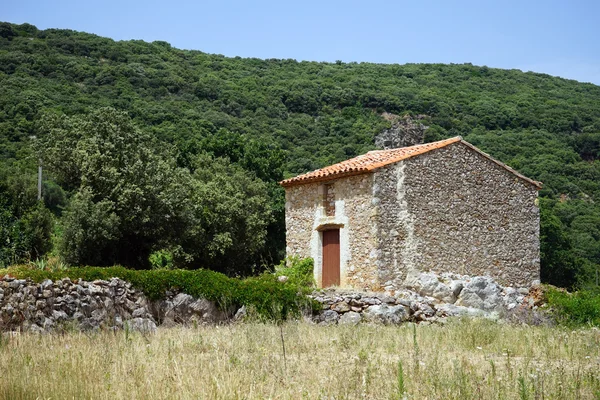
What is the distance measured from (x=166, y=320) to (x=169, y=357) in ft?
21.7

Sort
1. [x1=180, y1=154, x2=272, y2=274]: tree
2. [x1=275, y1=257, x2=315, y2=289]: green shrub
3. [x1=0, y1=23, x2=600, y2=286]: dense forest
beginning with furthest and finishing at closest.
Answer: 1. [x1=180, y1=154, x2=272, y2=274]: tree
2. [x1=0, y1=23, x2=600, y2=286]: dense forest
3. [x1=275, y1=257, x2=315, y2=289]: green shrub

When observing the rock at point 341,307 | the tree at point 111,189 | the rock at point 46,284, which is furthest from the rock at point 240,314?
the tree at point 111,189

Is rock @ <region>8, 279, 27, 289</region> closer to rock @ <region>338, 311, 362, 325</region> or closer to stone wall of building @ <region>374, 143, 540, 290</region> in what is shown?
rock @ <region>338, 311, 362, 325</region>

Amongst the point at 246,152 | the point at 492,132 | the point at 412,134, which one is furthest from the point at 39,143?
the point at 492,132

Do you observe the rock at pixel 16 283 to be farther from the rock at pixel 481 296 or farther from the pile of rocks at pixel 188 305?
the rock at pixel 481 296

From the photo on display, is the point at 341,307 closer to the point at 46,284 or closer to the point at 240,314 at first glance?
the point at 240,314

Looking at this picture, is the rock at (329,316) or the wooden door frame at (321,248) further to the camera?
the wooden door frame at (321,248)

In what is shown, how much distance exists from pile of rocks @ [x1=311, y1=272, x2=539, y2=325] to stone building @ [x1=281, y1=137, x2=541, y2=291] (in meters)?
1.07

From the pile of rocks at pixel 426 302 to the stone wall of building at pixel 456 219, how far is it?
1027 millimetres

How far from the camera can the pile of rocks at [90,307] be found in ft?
38.9

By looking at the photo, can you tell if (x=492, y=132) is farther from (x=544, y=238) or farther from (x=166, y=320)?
(x=166, y=320)

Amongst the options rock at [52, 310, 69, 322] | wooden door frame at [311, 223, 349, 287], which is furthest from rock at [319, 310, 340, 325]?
rock at [52, 310, 69, 322]

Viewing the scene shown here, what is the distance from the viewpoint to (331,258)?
834 inches

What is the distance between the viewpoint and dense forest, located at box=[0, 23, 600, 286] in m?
22.4
